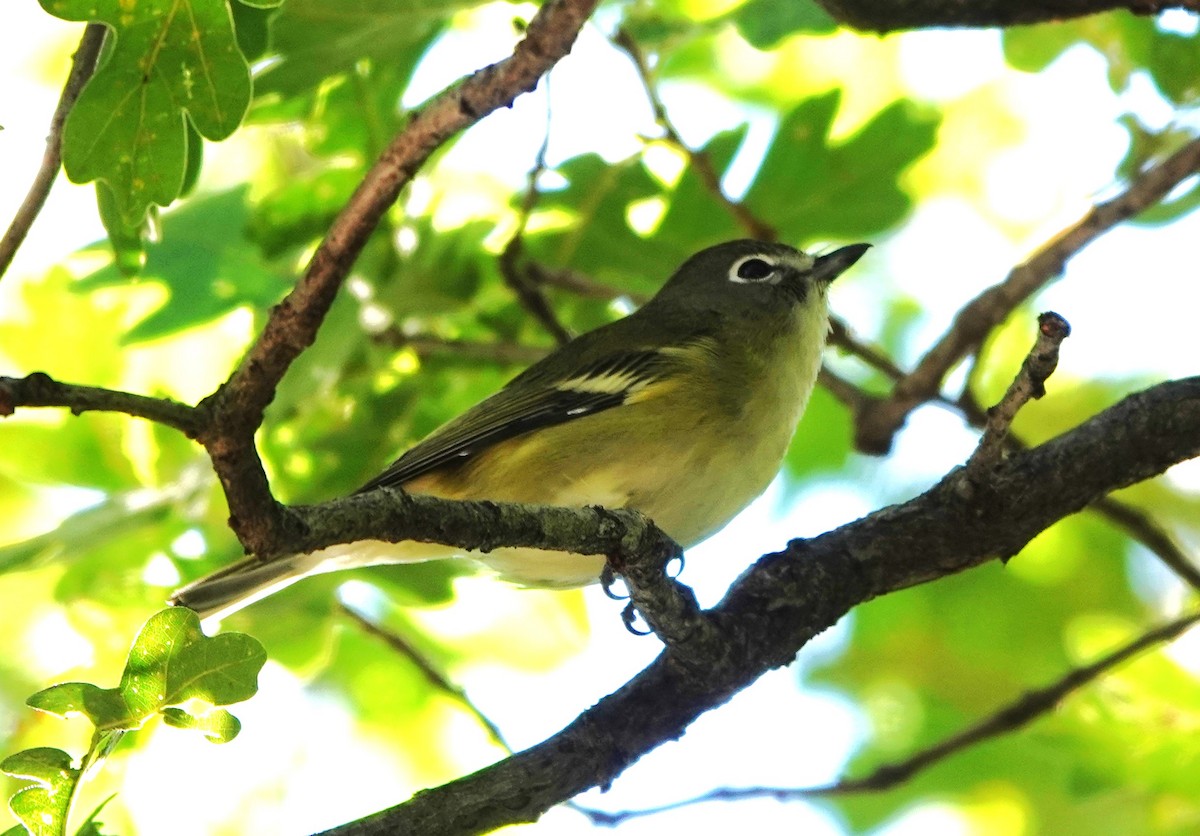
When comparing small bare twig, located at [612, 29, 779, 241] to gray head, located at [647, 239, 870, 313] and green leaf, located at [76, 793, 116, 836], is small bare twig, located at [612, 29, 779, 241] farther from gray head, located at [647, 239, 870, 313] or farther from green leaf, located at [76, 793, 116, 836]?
green leaf, located at [76, 793, 116, 836]

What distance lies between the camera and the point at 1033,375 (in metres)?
2.58

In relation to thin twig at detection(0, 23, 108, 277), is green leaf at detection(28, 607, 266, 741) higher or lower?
lower

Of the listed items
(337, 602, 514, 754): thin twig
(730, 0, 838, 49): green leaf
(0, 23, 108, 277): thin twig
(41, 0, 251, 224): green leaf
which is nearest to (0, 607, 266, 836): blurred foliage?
(0, 23, 108, 277): thin twig

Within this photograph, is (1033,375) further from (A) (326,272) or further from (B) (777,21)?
(B) (777,21)

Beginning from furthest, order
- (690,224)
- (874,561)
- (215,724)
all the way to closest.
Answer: (690,224)
(874,561)
(215,724)

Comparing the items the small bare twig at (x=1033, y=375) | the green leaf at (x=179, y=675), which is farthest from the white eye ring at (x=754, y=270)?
the green leaf at (x=179, y=675)

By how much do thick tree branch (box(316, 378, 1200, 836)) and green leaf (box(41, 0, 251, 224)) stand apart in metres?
1.44

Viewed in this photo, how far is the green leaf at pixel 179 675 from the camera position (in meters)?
2.30

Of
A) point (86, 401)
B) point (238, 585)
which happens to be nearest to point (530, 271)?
point (238, 585)

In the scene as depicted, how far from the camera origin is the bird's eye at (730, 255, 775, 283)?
5531 millimetres

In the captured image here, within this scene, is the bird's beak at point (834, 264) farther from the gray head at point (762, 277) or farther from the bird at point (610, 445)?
the bird at point (610, 445)

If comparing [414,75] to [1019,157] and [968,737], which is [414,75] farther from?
[1019,157]

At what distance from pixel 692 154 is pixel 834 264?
1192 millimetres

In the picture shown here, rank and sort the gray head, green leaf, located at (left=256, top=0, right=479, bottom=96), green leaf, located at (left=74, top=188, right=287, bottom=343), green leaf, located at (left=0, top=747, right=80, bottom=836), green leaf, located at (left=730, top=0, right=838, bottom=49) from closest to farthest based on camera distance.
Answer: green leaf, located at (left=0, top=747, right=80, bottom=836) → green leaf, located at (left=256, top=0, right=479, bottom=96) → green leaf, located at (left=730, top=0, right=838, bottom=49) → green leaf, located at (left=74, top=188, right=287, bottom=343) → the gray head
